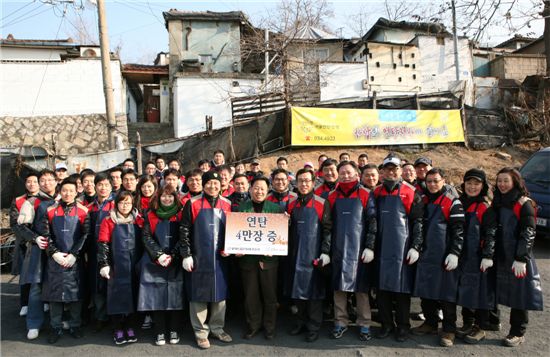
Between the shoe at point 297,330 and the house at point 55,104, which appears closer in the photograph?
the shoe at point 297,330

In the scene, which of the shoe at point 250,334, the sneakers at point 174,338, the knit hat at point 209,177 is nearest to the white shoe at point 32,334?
the sneakers at point 174,338

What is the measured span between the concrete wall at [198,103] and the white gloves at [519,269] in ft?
53.7

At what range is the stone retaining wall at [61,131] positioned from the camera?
15766mm

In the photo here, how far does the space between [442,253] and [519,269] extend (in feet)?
2.28

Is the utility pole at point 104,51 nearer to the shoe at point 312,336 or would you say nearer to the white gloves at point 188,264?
the white gloves at point 188,264

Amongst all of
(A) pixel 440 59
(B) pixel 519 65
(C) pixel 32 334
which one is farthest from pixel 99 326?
(B) pixel 519 65

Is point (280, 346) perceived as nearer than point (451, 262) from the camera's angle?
No

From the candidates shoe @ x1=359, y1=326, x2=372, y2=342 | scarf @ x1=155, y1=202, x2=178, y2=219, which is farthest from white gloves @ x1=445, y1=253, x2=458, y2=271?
scarf @ x1=155, y1=202, x2=178, y2=219

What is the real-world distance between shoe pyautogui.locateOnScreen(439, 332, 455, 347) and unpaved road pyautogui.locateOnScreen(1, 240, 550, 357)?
0.17 feet

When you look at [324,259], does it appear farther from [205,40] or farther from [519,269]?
[205,40]

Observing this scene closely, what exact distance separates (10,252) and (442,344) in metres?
7.20

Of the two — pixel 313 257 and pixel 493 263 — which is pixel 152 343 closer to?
pixel 313 257

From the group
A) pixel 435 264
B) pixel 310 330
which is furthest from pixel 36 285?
pixel 435 264

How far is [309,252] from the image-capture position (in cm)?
418
